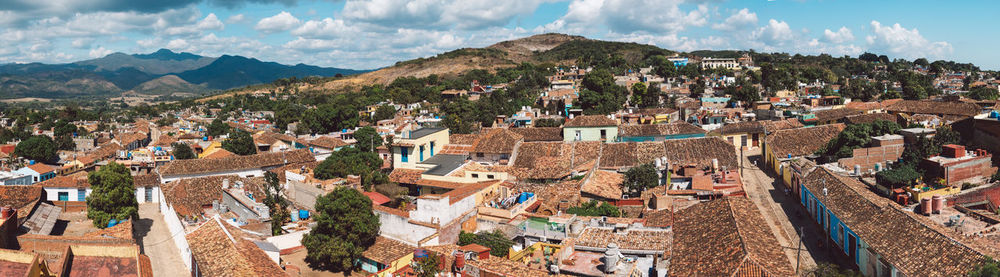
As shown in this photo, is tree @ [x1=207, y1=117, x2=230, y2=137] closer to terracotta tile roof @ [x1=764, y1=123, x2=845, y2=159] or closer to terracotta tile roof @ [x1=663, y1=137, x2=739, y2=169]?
terracotta tile roof @ [x1=663, y1=137, x2=739, y2=169]

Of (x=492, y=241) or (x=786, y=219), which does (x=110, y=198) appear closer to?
(x=492, y=241)

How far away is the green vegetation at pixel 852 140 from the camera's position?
84.0 ft

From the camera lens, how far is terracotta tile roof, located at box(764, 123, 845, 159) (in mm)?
29547

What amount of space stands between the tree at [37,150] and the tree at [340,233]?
31.2 meters

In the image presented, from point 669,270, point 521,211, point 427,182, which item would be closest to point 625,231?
point 669,270

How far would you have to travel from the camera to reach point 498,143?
30547mm

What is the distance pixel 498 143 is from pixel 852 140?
15.3m

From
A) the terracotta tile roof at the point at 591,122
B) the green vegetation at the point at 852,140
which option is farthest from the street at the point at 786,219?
the terracotta tile roof at the point at 591,122

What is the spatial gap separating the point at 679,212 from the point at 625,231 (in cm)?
297

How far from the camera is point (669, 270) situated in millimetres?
13891

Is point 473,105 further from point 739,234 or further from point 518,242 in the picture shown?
point 739,234

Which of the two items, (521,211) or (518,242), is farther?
(521,211)

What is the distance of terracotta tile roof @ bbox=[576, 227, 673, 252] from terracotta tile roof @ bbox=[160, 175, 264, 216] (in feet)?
50.0

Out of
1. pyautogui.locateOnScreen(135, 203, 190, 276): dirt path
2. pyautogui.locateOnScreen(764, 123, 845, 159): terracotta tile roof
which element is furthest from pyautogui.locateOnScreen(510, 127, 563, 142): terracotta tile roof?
pyautogui.locateOnScreen(135, 203, 190, 276): dirt path
